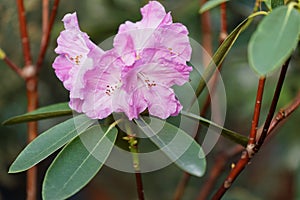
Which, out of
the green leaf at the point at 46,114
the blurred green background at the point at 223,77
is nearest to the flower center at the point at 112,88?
the green leaf at the point at 46,114

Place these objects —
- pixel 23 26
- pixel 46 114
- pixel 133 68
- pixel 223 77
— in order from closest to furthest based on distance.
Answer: pixel 133 68 < pixel 46 114 < pixel 23 26 < pixel 223 77

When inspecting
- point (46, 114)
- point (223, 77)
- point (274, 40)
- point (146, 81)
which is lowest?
point (223, 77)

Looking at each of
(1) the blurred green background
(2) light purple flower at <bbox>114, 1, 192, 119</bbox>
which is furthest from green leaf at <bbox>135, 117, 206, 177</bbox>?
(1) the blurred green background

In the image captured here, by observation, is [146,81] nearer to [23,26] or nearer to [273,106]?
[273,106]

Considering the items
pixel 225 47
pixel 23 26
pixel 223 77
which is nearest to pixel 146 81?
pixel 225 47

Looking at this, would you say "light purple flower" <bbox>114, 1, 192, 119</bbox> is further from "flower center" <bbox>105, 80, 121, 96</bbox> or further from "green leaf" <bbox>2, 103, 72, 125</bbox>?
"green leaf" <bbox>2, 103, 72, 125</bbox>

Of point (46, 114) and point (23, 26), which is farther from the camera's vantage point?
point (23, 26)

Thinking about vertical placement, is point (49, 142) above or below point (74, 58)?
below
